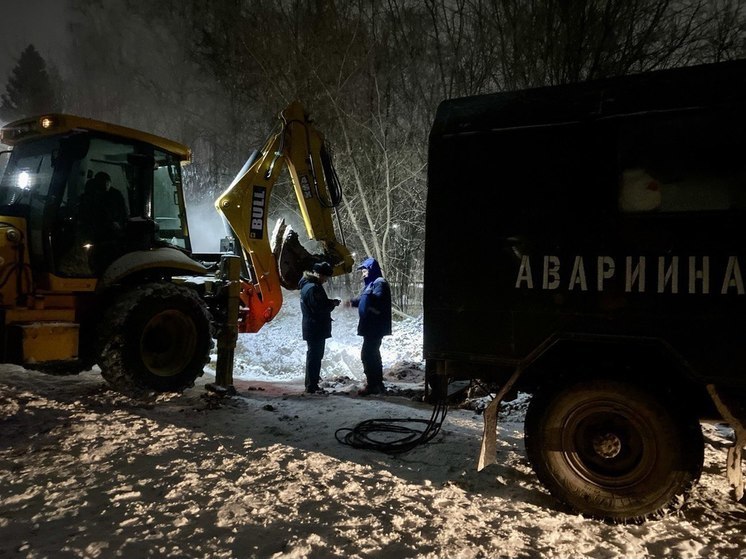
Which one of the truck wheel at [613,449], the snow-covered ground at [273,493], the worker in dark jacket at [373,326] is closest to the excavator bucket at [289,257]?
the worker in dark jacket at [373,326]

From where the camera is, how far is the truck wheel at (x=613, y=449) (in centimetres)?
325

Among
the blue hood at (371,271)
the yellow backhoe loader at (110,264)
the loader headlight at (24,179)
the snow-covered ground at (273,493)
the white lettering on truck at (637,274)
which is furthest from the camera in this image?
the blue hood at (371,271)

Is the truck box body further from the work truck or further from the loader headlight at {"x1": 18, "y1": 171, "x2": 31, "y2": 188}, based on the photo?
the loader headlight at {"x1": 18, "y1": 171, "x2": 31, "y2": 188}

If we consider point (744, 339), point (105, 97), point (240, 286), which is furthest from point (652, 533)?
point (105, 97)

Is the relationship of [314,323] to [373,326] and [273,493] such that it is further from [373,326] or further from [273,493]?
[273,493]

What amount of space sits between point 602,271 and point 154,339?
5.19m

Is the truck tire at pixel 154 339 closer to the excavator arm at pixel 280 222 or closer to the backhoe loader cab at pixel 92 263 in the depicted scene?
the backhoe loader cab at pixel 92 263

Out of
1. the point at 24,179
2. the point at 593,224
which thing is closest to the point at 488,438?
the point at 593,224

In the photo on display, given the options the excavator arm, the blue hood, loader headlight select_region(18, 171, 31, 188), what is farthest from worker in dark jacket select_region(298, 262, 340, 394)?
loader headlight select_region(18, 171, 31, 188)

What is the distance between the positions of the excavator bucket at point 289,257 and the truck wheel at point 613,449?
5.24 meters

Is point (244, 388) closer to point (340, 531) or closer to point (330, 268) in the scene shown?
point (330, 268)

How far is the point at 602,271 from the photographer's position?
3.42 m

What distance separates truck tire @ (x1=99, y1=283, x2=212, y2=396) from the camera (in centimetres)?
584

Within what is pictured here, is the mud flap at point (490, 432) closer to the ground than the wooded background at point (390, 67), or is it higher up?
closer to the ground
